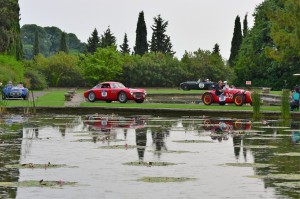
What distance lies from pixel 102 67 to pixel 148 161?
80.6 m

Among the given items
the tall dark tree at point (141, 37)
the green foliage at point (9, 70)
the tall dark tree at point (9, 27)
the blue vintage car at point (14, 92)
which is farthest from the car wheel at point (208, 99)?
the tall dark tree at point (141, 37)

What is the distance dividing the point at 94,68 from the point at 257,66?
18.5 meters

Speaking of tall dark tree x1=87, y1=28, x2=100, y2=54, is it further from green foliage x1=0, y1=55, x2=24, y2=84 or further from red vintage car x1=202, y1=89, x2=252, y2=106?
red vintage car x1=202, y1=89, x2=252, y2=106

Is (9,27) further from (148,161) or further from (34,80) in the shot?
(148,161)

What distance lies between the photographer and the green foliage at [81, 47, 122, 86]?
3848 inches

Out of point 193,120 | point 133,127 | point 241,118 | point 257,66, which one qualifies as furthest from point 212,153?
point 257,66

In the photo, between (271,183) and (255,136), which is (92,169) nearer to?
(271,183)

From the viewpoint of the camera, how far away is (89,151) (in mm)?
19578

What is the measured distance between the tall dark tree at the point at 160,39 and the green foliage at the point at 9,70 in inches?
2069

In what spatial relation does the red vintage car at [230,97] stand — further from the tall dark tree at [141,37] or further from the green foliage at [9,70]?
the tall dark tree at [141,37]

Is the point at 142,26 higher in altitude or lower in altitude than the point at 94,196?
higher

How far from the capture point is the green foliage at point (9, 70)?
6693 centimetres

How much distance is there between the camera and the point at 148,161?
17438 millimetres

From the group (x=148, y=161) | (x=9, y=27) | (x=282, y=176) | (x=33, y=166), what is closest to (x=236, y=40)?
(x=9, y=27)
